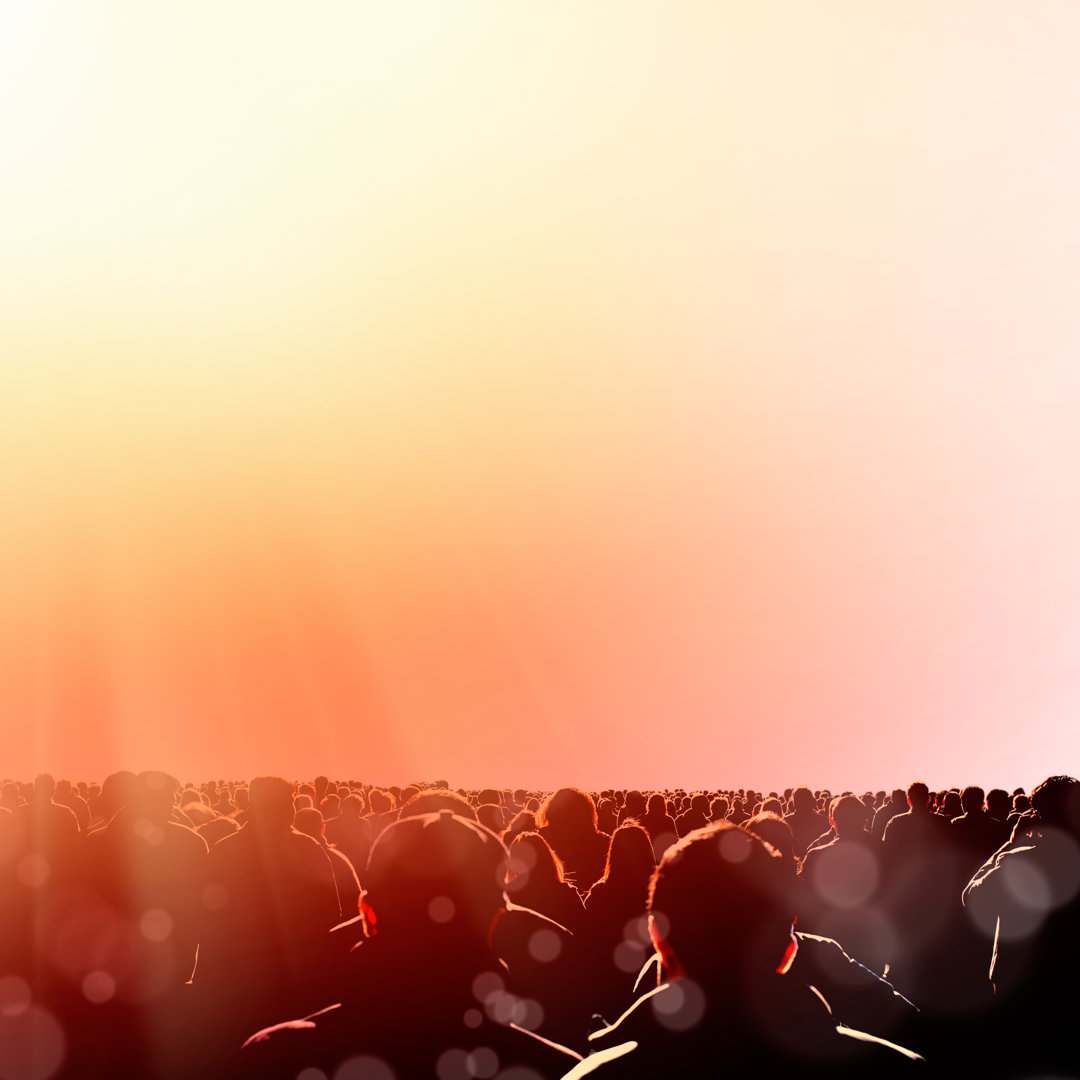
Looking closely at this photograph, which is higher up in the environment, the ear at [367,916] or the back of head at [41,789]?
the ear at [367,916]

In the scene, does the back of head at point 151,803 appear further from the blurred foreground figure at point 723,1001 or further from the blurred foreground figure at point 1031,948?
the blurred foreground figure at point 1031,948

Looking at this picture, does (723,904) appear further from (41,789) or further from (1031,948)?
(41,789)

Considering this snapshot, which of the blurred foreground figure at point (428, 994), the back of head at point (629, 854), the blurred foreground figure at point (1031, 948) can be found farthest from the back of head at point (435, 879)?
the blurred foreground figure at point (1031, 948)

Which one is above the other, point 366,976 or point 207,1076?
point 366,976

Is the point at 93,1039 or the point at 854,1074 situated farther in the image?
the point at 93,1039

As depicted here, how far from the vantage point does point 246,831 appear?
3.68m

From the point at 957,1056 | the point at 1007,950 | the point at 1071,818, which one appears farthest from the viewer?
the point at 1071,818

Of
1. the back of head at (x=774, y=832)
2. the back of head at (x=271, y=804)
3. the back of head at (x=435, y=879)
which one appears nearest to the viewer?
the back of head at (x=435, y=879)

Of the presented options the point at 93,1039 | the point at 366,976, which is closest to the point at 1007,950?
the point at 366,976

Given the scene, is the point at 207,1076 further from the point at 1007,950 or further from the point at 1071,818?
the point at 1071,818

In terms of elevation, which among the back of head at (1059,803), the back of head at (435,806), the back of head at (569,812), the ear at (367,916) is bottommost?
the back of head at (569,812)

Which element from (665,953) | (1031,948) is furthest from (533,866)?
(1031,948)

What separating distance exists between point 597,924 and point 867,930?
140 cm

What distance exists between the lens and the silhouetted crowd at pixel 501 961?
2697 millimetres
